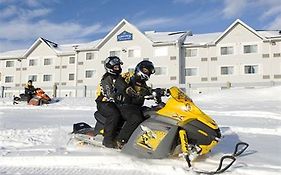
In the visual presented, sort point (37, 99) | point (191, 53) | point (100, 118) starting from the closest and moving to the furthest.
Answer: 1. point (100, 118)
2. point (37, 99)
3. point (191, 53)

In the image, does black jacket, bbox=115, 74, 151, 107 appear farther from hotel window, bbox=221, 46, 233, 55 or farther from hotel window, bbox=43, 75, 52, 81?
hotel window, bbox=43, 75, 52, 81

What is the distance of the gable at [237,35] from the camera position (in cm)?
3328

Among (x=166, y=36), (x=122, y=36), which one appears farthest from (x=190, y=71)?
(x=122, y=36)

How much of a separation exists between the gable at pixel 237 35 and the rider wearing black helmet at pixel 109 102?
30.2 metres

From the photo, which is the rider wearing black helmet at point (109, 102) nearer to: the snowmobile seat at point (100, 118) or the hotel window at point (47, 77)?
the snowmobile seat at point (100, 118)

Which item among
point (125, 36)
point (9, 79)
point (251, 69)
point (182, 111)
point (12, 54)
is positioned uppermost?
point (125, 36)

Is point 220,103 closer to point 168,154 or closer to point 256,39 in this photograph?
point 168,154

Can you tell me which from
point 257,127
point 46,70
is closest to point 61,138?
point 257,127

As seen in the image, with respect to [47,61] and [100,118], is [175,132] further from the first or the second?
[47,61]

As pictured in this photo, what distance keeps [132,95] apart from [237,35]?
102 feet

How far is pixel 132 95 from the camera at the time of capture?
16.1 feet

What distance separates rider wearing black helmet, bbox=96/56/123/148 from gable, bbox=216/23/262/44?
99.0ft

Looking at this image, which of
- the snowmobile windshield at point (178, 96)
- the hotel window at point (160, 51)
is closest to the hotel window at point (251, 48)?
the hotel window at point (160, 51)

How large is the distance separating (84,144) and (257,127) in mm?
4475
